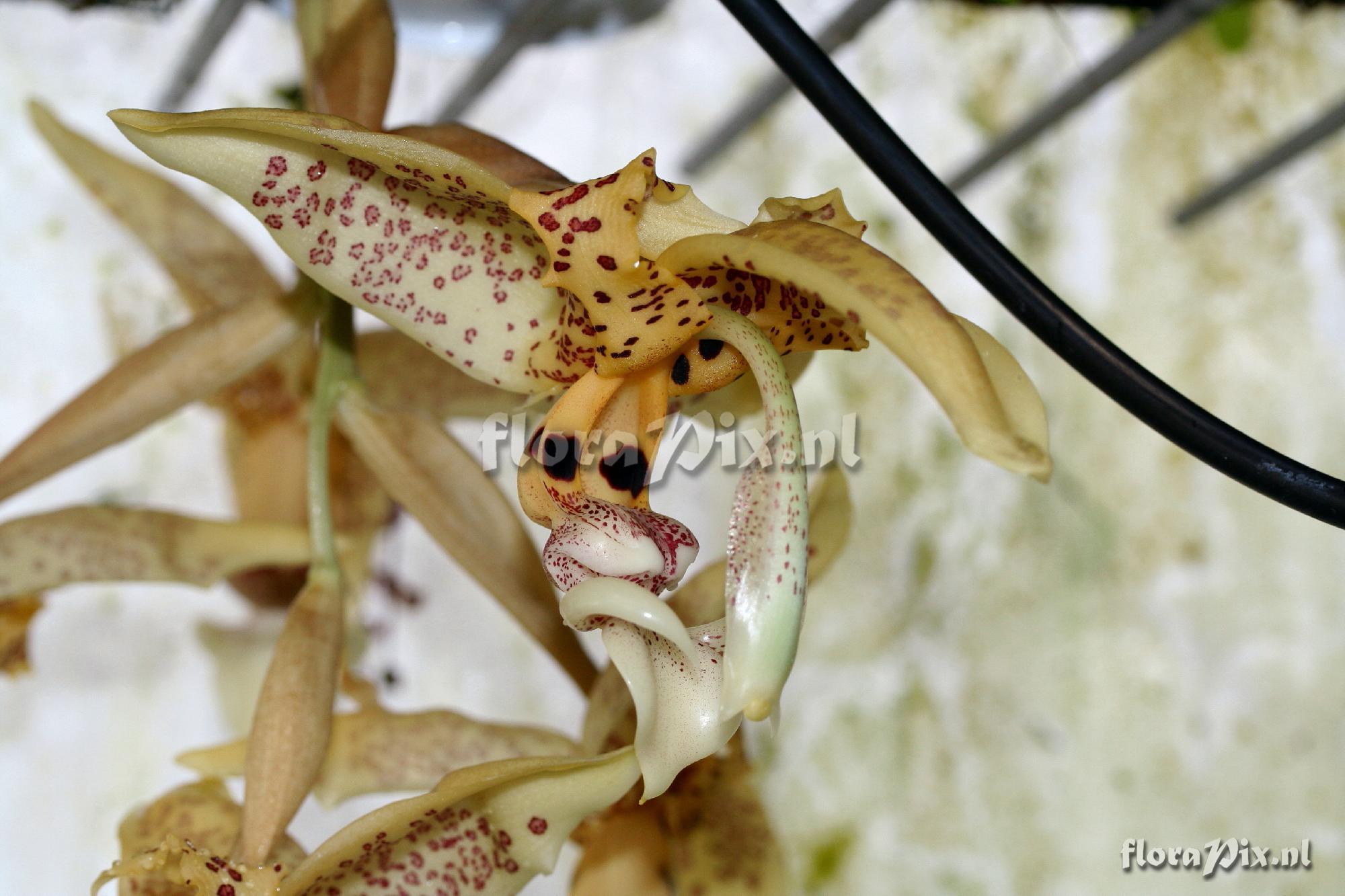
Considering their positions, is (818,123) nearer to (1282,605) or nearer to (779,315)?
(1282,605)

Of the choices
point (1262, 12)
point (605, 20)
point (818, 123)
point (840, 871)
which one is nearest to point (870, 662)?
point (840, 871)

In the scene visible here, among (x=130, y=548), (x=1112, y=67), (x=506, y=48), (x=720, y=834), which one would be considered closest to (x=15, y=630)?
(x=130, y=548)

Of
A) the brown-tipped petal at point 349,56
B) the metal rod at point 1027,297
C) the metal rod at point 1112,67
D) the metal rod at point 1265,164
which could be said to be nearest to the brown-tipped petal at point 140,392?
the brown-tipped petal at point 349,56

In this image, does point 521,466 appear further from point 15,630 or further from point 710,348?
point 15,630

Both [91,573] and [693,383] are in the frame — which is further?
[91,573]

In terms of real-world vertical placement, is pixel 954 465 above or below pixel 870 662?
above

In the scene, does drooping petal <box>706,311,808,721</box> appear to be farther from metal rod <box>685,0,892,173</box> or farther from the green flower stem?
metal rod <box>685,0,892,173</box>

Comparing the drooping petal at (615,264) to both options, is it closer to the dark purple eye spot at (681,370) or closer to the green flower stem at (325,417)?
the dark purple eye spot at (681,370)
